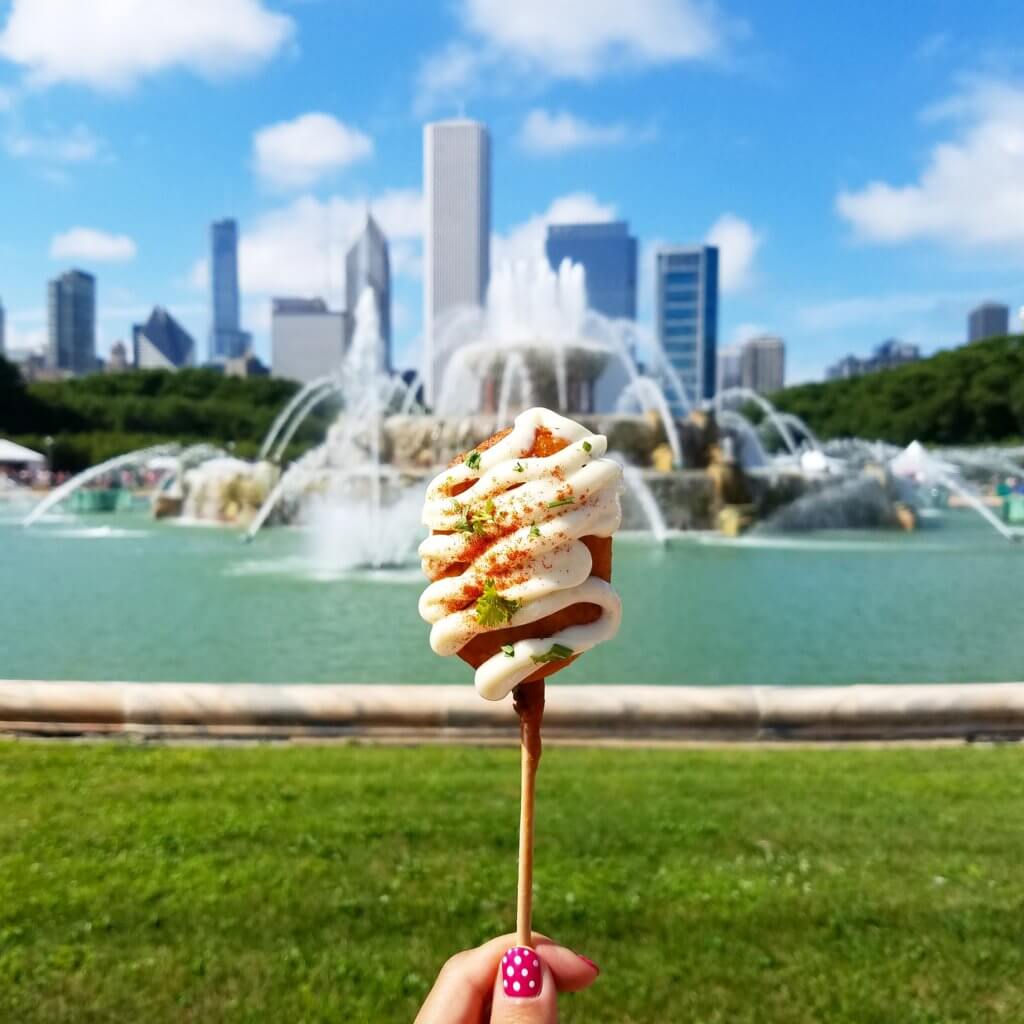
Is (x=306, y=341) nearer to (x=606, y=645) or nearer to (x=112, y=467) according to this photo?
(x=112, y=467)

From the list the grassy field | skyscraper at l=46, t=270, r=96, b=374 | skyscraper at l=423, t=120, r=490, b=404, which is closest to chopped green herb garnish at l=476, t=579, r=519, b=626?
the grassy field

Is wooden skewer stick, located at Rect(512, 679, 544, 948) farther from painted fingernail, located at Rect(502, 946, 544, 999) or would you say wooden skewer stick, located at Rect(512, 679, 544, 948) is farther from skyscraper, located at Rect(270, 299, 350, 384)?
skyscraper, located at Rect(270, 299, 350, 384)

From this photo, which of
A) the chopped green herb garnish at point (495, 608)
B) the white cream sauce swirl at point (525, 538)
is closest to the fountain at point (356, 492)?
the white cream sauce swirl at point (525, 538)

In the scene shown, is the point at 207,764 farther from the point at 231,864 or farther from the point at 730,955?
the point at 730,955

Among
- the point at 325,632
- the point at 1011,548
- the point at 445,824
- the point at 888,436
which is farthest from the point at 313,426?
the point at 445,824

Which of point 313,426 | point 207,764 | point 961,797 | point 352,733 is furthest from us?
point 313,426

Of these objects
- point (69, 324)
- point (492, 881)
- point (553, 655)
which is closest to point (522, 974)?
point (553, 655)
